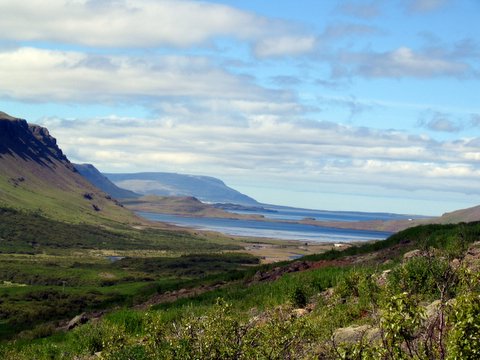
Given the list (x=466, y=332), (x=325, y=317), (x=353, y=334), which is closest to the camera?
(x=466, y=332)

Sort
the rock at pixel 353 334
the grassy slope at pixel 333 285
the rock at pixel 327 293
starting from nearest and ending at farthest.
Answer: the rock at pixel 353 334 < the grassy slope at pixel 333 285 < the rock at pixel 327 293

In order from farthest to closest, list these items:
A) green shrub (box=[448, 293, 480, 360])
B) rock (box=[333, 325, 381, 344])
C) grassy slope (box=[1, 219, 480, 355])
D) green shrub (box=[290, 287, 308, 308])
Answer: green shrub (box=[290, 287, 308, 308]), grassy slope (box=[1, 219, 480, 355]), rock (box=[333, 325, 381, 344]), green shrub (box=[448, 293, 480, 360])

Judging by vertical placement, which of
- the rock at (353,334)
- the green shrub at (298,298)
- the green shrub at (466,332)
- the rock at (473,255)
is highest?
the rock at (473,255)

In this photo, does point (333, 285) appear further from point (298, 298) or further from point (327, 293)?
point (298, 298)

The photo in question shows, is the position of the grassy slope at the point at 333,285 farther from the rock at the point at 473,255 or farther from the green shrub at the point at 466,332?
the green shrub at the point at 466,332

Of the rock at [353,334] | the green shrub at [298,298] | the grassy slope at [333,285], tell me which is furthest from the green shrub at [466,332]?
the green shrub at [298,298]

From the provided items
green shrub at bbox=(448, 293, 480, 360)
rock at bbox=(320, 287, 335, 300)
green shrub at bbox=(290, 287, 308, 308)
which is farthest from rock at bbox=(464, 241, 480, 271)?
green shrub at bbox=(448, 293, 480, 360)

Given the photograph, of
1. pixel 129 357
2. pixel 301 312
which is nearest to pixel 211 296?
pixel 301 312

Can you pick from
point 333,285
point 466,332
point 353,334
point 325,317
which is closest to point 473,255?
point 333,285

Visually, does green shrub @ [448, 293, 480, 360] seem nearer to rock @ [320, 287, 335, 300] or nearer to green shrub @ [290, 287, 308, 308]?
green shrub @ [290, 287, 308, 308]

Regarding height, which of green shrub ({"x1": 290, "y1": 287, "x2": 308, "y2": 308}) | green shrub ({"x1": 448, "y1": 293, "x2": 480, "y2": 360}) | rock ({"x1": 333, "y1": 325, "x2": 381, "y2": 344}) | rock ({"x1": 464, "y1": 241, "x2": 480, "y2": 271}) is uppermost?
rock ({"x1": 464, "y1": 241, "x2": 480, "y2": 271})

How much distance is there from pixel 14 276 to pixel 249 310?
149 metres

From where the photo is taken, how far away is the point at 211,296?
33.5 meters

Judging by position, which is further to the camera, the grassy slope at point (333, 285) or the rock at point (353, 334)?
the grassy slope at point (333, 285)
